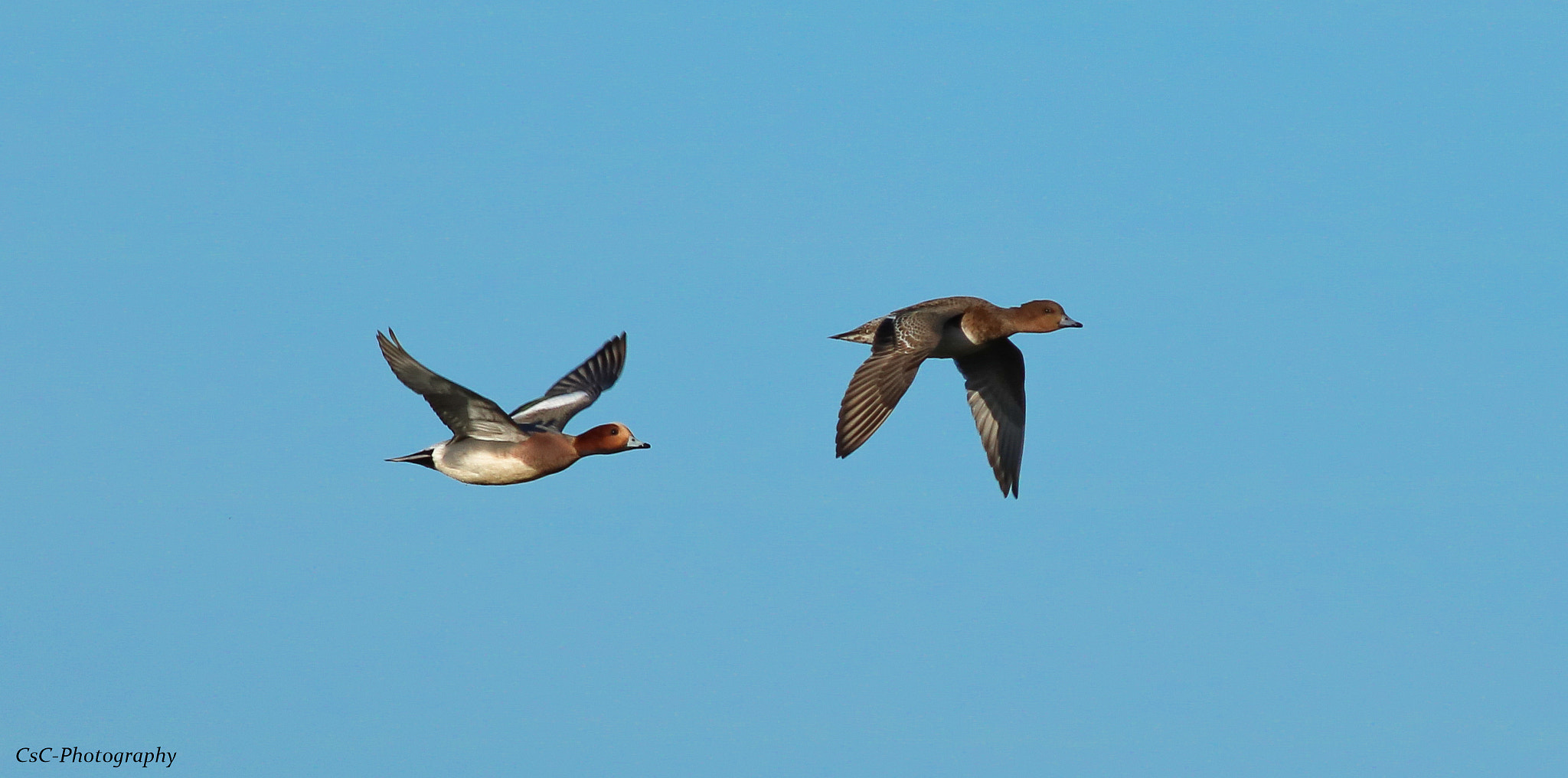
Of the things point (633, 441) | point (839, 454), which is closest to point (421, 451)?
point (633, 441)

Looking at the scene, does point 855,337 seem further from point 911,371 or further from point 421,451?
point 421,451

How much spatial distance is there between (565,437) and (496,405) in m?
1.38

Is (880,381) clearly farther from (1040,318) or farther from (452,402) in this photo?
(452,402)

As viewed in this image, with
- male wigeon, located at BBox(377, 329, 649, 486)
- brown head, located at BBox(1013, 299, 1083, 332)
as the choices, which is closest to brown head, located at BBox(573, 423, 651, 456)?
male wigeon, located at BBox(377, 329, 649, 486)

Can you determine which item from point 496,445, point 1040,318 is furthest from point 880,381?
point 496,445

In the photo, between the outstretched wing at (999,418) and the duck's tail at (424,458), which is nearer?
the duck's tail at (424,458)

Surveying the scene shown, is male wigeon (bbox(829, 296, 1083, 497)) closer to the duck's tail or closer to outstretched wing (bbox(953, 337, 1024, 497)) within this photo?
outstretched wing (bbox(953, 337, 1024, 497))

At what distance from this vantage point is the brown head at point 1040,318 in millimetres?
20922

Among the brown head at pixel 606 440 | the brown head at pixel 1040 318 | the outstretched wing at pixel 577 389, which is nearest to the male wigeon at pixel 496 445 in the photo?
the brown head at pixel 606 440

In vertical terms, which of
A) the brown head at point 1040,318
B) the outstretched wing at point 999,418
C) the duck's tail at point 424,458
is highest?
the brown head at point 1040,318

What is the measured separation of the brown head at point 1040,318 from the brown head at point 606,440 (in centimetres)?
534

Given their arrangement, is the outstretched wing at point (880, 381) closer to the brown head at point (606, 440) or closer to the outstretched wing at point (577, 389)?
the brown head at point (606, 440)

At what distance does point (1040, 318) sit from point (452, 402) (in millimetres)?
7322

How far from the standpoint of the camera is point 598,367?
896 inches
